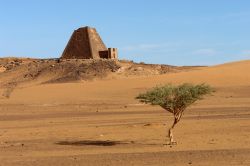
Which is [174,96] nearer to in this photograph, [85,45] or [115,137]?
[115,137]

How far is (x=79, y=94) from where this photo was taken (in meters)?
58.0

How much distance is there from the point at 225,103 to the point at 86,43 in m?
34.0

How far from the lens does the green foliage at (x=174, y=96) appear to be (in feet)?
66.7

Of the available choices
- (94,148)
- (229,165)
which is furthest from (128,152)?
(229,165)

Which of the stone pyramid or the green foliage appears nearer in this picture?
the green foliage

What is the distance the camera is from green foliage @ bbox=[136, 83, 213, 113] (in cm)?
2034

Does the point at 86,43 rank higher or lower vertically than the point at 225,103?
higher

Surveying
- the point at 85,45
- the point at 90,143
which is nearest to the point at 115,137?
the point at 90,143

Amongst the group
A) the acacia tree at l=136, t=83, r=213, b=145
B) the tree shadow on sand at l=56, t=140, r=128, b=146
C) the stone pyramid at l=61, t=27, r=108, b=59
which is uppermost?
the stone pyramid at l=61, t=27, r=108, b=59

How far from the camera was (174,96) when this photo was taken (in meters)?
20.5

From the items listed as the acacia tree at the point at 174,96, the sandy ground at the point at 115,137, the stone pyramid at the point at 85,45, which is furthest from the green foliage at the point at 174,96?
the stone pyramid at the point at 85,45

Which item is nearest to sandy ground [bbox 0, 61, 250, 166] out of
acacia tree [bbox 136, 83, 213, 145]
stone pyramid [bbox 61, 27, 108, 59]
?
acacia tree [bbox 136, 83, 213, 145]

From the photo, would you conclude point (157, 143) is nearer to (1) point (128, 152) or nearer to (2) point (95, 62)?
(1) point (128, 152)

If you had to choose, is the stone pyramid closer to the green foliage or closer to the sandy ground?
the sandy ground
